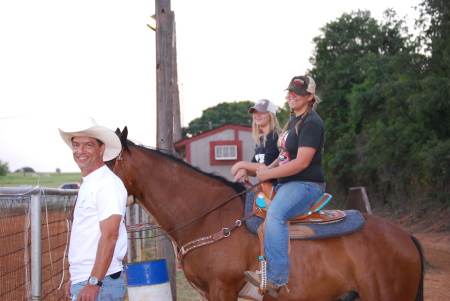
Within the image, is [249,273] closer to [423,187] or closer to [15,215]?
[15,215]

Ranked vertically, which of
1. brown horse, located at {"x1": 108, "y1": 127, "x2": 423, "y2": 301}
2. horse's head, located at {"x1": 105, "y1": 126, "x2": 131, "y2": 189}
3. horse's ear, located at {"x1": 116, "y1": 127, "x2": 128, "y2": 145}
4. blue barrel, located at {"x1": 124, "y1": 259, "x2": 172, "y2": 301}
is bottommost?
blue barrel, located at {"x1": 124, "y1": 259, "x2": 172, "y2": 301}

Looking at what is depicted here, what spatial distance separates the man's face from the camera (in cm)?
343

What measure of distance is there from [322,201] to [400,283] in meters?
1.07

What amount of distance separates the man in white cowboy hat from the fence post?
4.91ft

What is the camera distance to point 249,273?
4555mm

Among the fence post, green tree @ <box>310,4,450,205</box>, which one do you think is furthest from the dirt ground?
the fence post

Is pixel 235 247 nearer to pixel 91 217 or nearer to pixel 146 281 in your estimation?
pixel 146 281

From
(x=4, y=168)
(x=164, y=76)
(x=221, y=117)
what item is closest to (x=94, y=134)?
(x=164, y=76)

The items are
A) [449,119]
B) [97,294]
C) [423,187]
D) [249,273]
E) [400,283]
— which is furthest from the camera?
[423,187]

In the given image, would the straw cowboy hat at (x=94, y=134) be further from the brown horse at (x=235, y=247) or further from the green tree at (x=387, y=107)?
the green tree at (x=387, y=107)

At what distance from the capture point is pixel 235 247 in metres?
4.70

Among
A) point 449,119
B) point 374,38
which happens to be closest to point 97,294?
point 449,119

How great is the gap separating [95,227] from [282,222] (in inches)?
75.9

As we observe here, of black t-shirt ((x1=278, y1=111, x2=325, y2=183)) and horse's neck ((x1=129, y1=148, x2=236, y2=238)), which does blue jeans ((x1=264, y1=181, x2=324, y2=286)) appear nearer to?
black t-shirt ((x1=278, y1=111, x2=325, y2=183))
